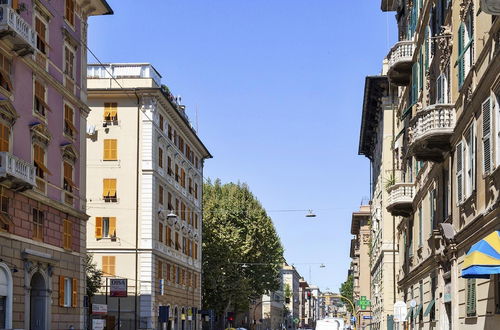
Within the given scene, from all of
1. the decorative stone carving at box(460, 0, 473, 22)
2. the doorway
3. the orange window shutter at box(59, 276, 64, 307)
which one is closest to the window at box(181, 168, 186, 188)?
the orange window shutter at box(59, 276, 64, 307)

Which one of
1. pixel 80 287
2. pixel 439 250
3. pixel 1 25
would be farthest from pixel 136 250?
pixel 439 250

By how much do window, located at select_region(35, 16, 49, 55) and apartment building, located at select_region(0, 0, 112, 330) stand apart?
0.04 metres

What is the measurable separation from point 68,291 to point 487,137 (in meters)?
23.1

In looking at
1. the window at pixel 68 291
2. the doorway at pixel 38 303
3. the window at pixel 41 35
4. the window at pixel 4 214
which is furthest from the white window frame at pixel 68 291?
the window at pixel 41 35

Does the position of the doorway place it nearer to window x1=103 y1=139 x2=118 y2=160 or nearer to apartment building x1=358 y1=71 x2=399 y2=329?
apartment building x1=358 y1=71 x2=399 y2=329

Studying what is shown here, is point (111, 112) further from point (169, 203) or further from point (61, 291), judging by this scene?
point (61, 291)

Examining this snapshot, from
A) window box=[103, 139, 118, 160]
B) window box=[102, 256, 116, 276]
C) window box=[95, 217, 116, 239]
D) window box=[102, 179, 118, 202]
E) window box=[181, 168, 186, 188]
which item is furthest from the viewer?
window box=[181, 168, 186, 188]

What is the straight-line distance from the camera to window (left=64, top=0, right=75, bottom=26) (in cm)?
3623

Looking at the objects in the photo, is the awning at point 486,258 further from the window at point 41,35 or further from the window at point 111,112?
the window at point 111,112

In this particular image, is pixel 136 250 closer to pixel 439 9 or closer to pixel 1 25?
pixel 1 25

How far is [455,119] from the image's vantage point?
69.5 feet

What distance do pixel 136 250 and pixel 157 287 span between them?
3026 millimetres

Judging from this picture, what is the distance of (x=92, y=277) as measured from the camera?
171 ft

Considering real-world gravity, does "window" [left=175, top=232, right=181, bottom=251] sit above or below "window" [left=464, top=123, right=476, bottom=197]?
below
